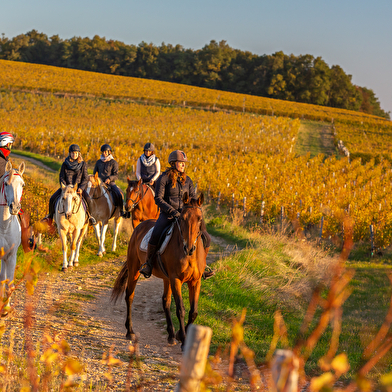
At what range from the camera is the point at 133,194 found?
1041cm

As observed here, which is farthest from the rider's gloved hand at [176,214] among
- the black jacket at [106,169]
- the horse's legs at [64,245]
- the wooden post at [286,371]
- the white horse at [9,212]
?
the black jacket at [106,169]

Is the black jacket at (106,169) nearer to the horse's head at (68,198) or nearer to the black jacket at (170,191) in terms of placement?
the horse's head at (68,198)

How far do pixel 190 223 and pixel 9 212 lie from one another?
284cm

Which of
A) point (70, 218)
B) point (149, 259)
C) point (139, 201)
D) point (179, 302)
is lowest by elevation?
point (179, 302)

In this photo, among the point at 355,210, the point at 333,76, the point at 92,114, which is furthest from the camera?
the point at 333,76

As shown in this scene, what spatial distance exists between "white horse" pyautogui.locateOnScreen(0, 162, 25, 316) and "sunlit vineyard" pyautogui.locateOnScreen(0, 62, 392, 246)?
4.39 m

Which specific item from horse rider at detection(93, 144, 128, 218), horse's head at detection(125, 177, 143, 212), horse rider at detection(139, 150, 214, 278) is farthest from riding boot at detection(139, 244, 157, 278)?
horse rider at detection(93, 144, 128, 218)

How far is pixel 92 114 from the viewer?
50.3 metres

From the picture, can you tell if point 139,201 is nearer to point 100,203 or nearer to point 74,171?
point 100,203

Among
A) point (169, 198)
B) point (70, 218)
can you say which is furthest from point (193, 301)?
point (70, 218)

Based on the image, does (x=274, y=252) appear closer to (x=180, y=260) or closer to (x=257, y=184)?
(x=180, y=260)

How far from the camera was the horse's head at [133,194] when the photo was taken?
409 inches

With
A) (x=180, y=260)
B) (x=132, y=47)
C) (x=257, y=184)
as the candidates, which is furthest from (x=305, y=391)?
(x=132, y=47)

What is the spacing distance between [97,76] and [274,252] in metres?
76.3
